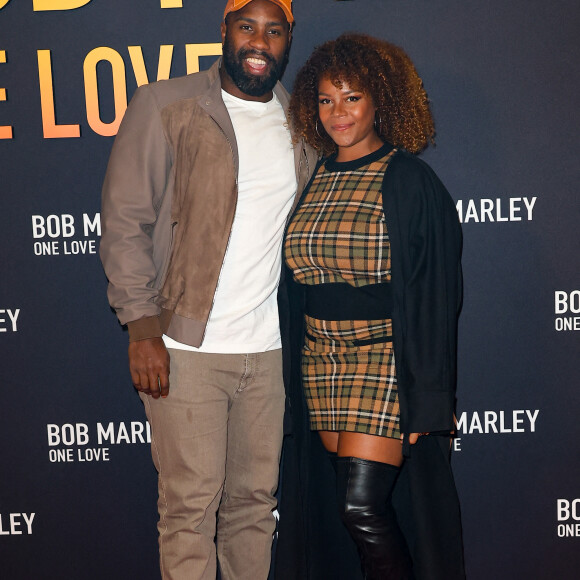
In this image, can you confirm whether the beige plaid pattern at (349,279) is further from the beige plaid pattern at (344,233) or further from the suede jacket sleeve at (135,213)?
the suede jacket sleeve at (135,213)

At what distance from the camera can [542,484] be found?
2729 millimetres

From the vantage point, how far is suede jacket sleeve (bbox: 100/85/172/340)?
203 centimetres

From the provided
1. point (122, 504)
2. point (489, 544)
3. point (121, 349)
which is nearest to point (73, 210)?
point (121, 349)

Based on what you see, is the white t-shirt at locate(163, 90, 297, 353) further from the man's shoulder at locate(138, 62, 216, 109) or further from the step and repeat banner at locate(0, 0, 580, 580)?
the step and repeat banner at locate(0, 0, 580, 580)

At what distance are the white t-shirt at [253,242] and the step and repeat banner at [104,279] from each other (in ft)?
1.80

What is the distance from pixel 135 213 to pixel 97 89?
0.78m

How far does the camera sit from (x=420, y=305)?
198 centimetres

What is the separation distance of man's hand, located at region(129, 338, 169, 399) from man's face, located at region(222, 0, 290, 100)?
88 centimetres

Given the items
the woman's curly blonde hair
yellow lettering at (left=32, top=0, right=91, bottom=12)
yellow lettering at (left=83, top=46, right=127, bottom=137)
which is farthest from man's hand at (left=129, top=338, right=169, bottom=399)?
yellow lettering at (left=32, top=0, right=91, bottom=12)

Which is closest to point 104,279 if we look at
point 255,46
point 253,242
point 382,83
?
point 253,242

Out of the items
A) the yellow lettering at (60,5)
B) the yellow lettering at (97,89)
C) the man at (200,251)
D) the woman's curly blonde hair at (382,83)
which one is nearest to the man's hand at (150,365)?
the man at (200,251)

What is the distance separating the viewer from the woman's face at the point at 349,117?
2.13 m

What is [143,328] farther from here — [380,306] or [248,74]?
[248,74]

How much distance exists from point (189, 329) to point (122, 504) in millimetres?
1106
